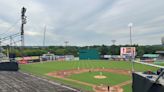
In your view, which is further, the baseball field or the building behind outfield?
the building behind outfield

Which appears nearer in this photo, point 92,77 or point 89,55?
point 92,77

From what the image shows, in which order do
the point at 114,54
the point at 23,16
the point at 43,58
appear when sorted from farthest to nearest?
1. the point at 114,54
2. the point at 43,58
3. the point at 23,16

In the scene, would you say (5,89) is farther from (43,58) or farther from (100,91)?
(43,58)

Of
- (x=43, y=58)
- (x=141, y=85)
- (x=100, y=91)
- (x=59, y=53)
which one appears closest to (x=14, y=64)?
(x=100, y=91)

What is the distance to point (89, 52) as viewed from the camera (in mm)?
72375

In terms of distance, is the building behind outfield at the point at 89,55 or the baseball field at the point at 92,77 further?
the building behind outfield at the point at 89,55

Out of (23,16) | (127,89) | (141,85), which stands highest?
(23,16)

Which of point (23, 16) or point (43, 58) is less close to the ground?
point (23, 16)

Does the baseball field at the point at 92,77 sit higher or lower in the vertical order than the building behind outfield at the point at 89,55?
lower

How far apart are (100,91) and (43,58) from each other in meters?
45.0

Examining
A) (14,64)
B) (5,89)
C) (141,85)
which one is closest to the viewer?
(141,85)

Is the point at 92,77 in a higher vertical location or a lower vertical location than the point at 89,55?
lower

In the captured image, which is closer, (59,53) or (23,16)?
(23,16)

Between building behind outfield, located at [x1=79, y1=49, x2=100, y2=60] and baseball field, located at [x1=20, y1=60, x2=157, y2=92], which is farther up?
building behind outfield, located at [x1=79, y1=49, x2=100, y2=60]
